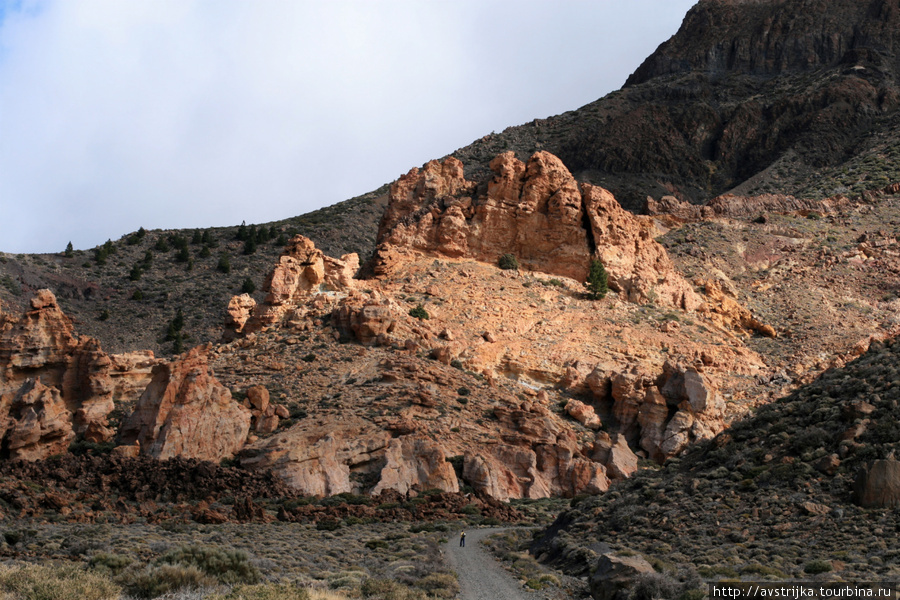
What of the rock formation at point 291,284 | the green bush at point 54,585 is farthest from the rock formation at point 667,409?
the green bush at point 54,585

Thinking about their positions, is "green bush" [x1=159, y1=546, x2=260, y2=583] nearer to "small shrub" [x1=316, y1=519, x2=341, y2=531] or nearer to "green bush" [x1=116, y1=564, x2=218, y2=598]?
"green bush" [x1=116, y1=564, x2=218, y2=598]

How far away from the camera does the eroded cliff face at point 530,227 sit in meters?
53.3

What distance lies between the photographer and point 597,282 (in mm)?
52656

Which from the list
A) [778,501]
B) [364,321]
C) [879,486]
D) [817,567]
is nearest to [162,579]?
[817,567]

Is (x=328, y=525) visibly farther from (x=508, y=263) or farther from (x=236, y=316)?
(x=508, y=263)

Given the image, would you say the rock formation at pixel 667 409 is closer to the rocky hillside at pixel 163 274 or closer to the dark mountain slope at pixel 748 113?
the rocky hillside at pixel 163 274

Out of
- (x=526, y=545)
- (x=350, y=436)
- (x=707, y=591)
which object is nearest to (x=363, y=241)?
(x=350, y=436)

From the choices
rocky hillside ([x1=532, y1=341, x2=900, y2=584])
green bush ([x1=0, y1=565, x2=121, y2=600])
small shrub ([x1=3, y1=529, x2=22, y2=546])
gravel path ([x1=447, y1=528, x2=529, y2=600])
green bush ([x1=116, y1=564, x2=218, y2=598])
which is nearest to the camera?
green bush ([x1=0, y1=565, x2=121, y2=600])

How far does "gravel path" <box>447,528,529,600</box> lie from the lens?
20.1 m

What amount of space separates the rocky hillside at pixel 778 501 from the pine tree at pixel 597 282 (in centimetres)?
2579

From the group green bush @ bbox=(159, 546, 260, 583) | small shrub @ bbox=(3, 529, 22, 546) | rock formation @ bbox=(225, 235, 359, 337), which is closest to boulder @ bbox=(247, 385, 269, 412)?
rock formation @ bbox=(225, 235, 359, 337)

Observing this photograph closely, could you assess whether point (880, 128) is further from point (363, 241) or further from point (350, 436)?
point (350, 436)

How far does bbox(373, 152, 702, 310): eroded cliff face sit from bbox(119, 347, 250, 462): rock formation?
61.7ft

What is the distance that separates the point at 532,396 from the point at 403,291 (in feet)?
32.5
